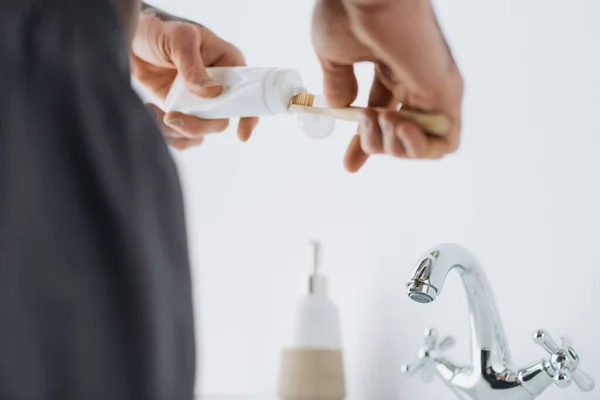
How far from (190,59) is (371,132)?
0.27 m

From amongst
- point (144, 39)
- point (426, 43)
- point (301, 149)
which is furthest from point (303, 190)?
point (426, 43)

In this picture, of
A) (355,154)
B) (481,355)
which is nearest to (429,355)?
(481,355)

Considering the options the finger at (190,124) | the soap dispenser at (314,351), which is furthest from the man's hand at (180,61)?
the soap dispenser at (314,351)

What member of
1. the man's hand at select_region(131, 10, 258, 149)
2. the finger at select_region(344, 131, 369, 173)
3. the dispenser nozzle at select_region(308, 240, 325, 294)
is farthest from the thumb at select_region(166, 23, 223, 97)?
the dispenser nozzle at select_region(308, 240, 325, 294)

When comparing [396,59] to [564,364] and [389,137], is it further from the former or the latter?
[564,364]

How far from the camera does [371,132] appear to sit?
0.51 metres

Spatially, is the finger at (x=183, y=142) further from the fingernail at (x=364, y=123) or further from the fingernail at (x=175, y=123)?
the fingernail at (x=364, y=123)

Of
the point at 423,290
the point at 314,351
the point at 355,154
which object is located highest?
the point at 355,154

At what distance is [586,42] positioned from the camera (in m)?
0.71

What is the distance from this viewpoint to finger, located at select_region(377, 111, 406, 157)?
0.50 meters

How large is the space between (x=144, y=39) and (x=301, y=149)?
1.24 feet

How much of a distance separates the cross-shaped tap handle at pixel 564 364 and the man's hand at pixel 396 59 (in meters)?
0.22

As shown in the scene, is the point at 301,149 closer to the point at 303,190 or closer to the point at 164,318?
the point at 303,190

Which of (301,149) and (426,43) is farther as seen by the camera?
(301,149)
